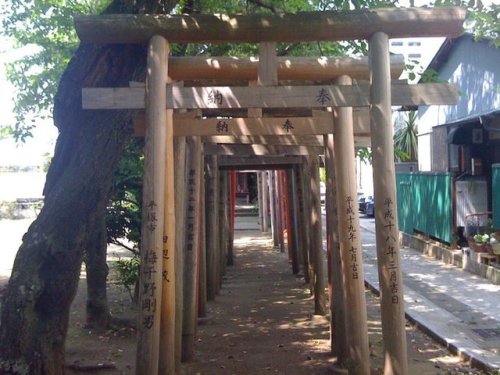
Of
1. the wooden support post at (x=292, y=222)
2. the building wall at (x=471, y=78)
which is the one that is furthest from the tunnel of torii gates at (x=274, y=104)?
the building wall at (x=471, y=78)

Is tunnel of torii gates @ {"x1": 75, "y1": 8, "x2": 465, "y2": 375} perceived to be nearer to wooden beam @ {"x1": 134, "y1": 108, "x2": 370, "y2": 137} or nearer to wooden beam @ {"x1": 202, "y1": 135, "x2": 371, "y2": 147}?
wooden beam @ {"x1": 134, "y1": 108, "x2": 370, "y2": 137}

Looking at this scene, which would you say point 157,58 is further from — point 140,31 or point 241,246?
point 241,246

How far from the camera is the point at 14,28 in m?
10.9

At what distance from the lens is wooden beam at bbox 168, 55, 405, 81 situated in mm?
5914

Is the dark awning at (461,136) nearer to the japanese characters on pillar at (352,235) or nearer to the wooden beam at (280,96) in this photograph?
the japanese characters on pillar at (352,235)

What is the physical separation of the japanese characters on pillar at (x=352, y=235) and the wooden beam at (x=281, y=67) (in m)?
1.29

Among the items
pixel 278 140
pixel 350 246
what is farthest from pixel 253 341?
pixel 350 246

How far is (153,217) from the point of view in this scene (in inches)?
193

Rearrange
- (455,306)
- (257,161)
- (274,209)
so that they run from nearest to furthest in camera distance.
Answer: (455,306), (257,161), (274,209)

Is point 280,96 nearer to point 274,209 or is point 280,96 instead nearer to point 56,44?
point 56,44

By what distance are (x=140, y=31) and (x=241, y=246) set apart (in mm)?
14819

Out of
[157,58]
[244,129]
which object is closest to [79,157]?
[157,58]

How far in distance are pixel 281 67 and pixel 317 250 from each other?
393 cm

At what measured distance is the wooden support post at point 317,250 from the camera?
9.23 m
